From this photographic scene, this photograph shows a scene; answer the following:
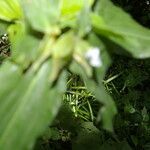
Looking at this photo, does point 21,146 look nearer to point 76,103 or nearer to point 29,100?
point 29,100

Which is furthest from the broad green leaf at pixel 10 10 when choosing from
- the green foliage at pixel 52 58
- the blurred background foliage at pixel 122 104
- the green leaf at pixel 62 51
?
the blurred background foliage at pixel 122 104

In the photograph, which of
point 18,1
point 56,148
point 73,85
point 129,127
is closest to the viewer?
point 18,1

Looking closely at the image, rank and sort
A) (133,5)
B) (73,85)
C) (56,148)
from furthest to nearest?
(133,5), (73,85), (56,148)

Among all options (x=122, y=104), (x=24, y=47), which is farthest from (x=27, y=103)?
(x=122, y=104)

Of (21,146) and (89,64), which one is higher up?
(89,64)

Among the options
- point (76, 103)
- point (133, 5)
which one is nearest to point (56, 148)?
point (76, 103)

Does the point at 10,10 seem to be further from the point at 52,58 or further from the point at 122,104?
the point at 122,104

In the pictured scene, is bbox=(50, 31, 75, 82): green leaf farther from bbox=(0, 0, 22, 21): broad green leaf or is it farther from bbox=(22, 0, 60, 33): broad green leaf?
bbox=(0, 0, 22, 21): broad green leaf
